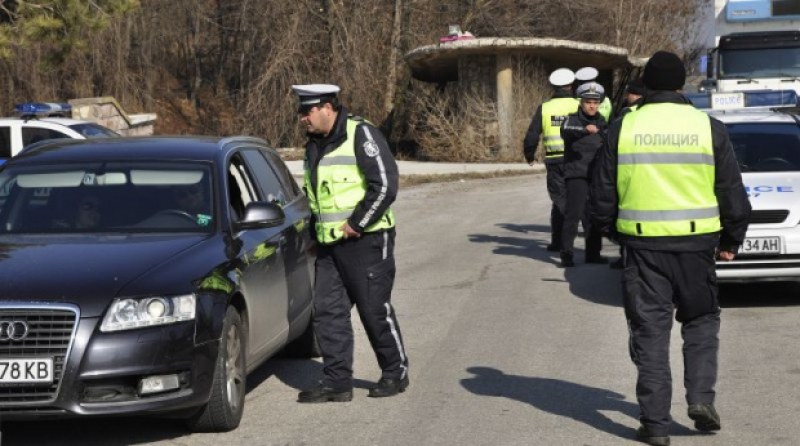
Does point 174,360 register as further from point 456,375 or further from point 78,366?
point 456,375

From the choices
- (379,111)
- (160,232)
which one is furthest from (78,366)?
(379,111)

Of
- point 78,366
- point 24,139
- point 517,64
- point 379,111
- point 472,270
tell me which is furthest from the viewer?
point 379,111

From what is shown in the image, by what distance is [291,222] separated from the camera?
867cm

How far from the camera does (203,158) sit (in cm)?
811

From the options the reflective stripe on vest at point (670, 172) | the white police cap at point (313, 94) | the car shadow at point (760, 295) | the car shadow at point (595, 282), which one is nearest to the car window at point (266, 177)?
the white police cap at point (313, 94)

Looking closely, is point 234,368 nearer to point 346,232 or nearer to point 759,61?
point 346,232

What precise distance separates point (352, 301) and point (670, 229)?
2.15m

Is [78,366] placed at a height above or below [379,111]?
above

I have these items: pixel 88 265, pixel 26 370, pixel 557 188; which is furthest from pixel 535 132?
pixel 26 370

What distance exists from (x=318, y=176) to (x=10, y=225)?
5.85 feet

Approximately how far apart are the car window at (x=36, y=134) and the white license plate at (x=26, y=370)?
14.1 meters

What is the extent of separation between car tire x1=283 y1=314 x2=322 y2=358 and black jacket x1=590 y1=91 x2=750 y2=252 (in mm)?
2921

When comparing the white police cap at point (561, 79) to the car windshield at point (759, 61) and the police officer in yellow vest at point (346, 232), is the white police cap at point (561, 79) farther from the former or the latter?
the car windshield at point (759, 61)

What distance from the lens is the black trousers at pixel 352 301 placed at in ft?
25.5
